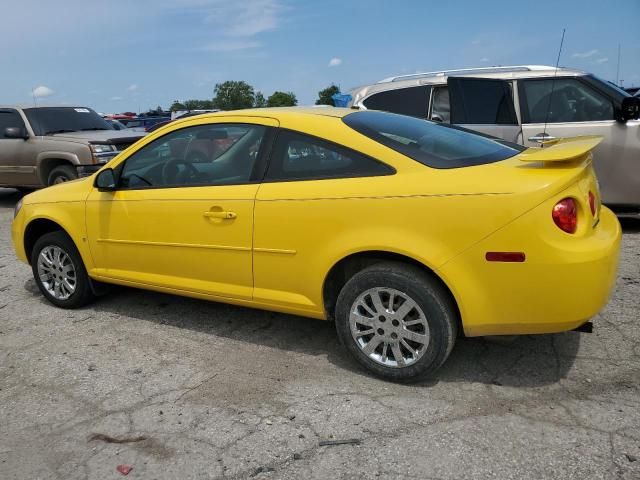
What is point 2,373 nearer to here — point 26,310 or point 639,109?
point 26,310

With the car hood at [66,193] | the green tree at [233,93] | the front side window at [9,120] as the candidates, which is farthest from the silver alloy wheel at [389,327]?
the green tree at [233,93]

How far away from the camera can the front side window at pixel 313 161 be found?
3160 millimetres

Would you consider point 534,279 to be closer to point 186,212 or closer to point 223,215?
point 223,215

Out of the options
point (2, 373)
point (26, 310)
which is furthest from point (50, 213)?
point (2, 373)

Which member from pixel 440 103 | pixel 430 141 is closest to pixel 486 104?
pixel 440 103

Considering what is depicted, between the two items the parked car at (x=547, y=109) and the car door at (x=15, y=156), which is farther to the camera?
the car door at (x=15, y=156)

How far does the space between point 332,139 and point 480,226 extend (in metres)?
1.03

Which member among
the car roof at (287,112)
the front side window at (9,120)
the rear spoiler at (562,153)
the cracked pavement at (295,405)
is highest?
the front side window at (9,120)

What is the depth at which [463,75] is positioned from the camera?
6781 millimetres

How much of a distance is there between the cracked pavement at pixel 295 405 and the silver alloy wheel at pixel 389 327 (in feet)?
0.62

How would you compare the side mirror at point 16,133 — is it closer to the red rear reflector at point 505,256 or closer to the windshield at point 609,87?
the windshield at point 609,87

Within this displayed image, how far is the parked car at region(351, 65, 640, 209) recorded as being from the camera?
5984mm

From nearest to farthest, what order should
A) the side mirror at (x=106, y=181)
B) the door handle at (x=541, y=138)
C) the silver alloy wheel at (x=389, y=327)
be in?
the silver alloy wheel at (x=389, y=327)
the side mirror at (x=106, y=181)
the door handle at (x=541, y=138)

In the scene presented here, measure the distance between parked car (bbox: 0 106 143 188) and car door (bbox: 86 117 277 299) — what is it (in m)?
5.10
